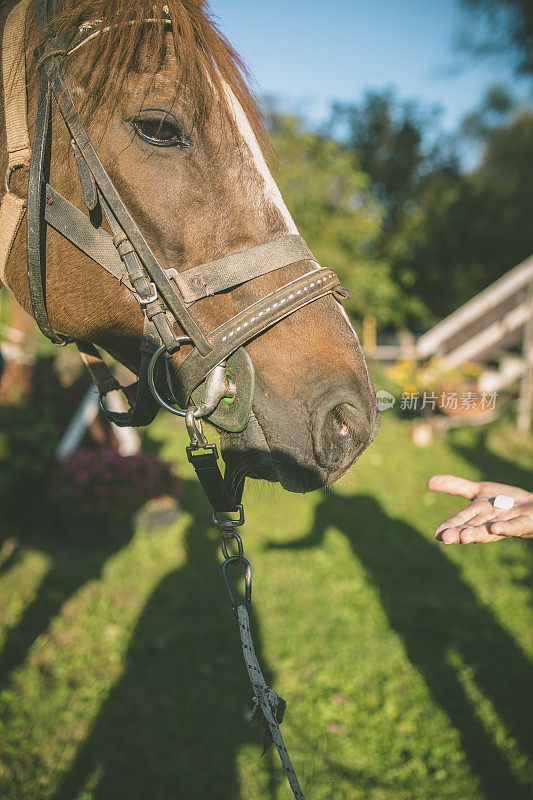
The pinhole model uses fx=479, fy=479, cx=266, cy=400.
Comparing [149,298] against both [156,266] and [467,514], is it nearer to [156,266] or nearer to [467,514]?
[156,266]

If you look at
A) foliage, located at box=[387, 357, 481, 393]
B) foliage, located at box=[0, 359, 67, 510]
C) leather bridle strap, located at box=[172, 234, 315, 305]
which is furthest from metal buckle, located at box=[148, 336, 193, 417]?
foliage, located at box=[387, 357, 481, 393]

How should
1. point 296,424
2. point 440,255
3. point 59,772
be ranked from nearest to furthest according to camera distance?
point 296,424, point 59,772, point 440,255

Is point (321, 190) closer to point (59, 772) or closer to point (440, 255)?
point (440, 255)

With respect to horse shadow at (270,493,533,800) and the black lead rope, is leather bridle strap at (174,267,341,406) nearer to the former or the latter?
the black lead rope

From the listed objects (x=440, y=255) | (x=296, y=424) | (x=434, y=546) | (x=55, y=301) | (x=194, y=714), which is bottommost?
(x=440, y=255)

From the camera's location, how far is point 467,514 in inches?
60.9

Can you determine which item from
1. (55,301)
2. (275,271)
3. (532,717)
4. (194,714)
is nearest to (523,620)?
(532,717)

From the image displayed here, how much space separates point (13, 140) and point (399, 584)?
13.3 ft

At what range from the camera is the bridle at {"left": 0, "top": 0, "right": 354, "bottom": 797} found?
54.5 inches

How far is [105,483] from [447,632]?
3191mm

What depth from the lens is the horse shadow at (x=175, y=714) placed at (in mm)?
2477

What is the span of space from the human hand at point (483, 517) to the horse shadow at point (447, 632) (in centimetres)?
177

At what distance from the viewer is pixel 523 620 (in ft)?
11.8

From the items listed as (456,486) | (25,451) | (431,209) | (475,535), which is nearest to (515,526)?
(475,535)
